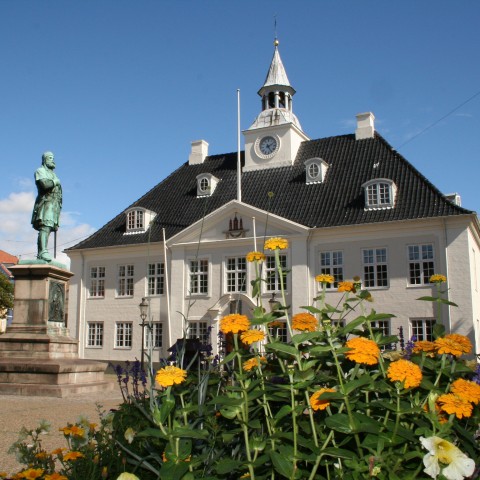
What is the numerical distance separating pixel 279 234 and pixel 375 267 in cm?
468

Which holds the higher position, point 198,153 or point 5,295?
point 198,153

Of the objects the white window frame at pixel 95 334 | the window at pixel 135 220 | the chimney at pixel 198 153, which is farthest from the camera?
the chimney at pixel 198 153

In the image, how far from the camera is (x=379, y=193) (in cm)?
2662

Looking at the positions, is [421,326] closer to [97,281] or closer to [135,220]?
[135,220]

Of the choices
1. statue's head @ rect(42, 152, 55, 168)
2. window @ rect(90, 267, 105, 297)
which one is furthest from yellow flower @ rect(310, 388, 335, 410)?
window @ rect(90, 267, 105, 297)

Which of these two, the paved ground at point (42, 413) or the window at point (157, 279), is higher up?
the window at point (157, 279)

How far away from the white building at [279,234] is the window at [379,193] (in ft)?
0.15

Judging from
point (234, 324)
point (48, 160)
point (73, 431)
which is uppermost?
point (48, 160)

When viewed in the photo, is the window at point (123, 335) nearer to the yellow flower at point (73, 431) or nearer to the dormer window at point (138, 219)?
the dormer window at point (138, 219)

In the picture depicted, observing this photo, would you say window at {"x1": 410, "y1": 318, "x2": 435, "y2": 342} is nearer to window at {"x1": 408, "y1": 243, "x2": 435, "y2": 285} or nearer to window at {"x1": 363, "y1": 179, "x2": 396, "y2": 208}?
window at {"x1": 408, "y1": 243, "x2": 435, "y2": 285}

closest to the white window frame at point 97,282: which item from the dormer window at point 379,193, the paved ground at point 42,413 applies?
the dormer window at point 379,193

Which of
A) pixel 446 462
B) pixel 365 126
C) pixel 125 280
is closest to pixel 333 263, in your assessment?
pixel 365 126

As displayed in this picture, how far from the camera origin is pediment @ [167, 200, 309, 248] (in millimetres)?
27703

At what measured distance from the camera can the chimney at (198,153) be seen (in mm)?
35188
